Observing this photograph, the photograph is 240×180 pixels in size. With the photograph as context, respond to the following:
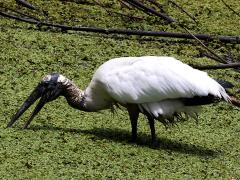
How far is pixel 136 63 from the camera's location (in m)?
4.28

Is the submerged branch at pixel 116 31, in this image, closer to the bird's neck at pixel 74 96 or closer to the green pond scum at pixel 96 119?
the green pond scum at pixel 96 119

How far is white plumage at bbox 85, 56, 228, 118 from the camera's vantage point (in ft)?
13.5

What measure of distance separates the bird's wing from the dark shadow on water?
0.28 metres

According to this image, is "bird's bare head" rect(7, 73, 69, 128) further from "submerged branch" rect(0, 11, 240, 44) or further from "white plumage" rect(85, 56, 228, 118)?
"submerged branch" rect(0, 11, 240, 44)

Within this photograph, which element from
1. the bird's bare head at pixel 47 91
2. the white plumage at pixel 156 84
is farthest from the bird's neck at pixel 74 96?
the white plumage at pixel 156 84

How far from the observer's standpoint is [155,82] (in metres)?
4.19

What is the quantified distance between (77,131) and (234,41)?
2098mm

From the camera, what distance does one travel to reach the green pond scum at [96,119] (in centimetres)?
397

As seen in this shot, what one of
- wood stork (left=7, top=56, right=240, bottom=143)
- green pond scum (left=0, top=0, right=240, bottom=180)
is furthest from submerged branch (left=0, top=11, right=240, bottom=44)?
wood stork (left=7, top=56, right=240, bottom=143)

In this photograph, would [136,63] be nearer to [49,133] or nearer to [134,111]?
[134,111]

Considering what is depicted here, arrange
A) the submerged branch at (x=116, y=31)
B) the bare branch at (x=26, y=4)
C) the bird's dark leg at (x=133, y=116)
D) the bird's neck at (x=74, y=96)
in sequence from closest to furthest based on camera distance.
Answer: the bird's dark leg at (x=133, y=116)
the bird's neck at (x=74, y=96)
the submerged branch at (x=116, y=31)
the bare branch at (x=26, y=4)

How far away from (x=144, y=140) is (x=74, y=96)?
47 centimetres

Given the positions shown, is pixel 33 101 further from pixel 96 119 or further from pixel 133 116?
pixel 133 116

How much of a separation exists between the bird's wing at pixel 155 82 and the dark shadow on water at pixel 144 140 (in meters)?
0.28
